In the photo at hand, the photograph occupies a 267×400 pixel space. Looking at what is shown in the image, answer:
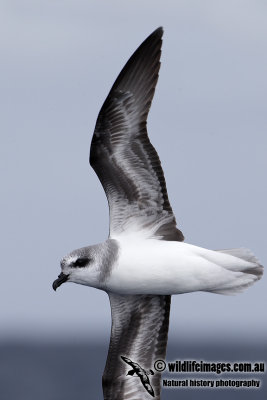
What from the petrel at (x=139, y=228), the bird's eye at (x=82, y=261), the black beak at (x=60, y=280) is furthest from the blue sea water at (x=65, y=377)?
the bird's eye at (x=82, y=261)

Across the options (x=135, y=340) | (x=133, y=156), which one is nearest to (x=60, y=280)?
(x=135, y=340)

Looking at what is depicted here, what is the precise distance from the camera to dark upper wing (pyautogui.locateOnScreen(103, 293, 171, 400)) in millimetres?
21188

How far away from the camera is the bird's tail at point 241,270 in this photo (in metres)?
20.4

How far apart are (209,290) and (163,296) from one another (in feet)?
3.63

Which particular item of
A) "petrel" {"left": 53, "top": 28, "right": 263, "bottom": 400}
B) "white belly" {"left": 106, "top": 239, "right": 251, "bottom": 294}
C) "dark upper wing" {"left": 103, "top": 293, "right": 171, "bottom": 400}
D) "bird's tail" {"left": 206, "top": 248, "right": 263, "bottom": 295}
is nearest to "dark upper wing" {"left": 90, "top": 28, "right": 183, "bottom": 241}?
"petrel" {"left": 53, "top": 28, "right": 263, "bottom": 400}

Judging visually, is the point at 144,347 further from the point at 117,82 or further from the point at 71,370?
the point at 71,370

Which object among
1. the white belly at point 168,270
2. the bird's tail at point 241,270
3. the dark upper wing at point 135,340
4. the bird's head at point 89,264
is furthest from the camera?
the dark upper wing at point 135,340

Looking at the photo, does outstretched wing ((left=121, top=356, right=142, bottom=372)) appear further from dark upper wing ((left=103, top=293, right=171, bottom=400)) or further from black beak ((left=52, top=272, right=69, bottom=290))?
black beak ((left=52, top=272, right=69, bottom=290))

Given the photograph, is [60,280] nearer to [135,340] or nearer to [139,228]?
[139,228]

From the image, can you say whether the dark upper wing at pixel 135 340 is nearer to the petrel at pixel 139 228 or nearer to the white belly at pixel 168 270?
the petrel at pixel 139 228

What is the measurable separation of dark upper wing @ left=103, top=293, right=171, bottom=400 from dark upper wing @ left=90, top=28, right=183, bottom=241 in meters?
1.40

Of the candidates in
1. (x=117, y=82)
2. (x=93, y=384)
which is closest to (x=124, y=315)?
A: (x=117, y=82)

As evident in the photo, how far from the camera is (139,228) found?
67.2 ft

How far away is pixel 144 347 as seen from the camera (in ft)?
70.5
